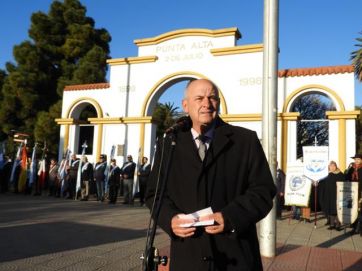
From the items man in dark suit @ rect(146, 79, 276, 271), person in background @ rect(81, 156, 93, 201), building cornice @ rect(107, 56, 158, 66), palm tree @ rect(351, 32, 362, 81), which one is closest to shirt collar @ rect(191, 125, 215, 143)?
man in dark suit @ rect(146, 79, 276, 271)

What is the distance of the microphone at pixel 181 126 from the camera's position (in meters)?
2.42

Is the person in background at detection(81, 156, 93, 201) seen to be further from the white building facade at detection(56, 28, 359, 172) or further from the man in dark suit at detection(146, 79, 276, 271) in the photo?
the man in dark suit at detection(146, 79, 276, 271)

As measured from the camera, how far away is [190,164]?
235 centimetres

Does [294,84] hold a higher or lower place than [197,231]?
higher

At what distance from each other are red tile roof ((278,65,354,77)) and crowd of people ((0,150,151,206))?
677 cm

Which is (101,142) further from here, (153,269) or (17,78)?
(153,269)

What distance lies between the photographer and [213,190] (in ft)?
7.48

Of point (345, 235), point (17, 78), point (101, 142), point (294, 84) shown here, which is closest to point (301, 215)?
point (345, 235)

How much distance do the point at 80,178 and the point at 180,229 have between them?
48.7ft

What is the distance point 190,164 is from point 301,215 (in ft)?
37.0

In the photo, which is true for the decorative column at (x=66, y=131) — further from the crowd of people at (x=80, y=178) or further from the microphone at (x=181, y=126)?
the microphone at (x=181, y=126)

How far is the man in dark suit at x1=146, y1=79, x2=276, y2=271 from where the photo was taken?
2.17 m

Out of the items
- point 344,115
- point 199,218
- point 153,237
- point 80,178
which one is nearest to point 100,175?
point 80,178

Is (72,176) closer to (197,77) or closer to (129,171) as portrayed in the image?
(129,171)
